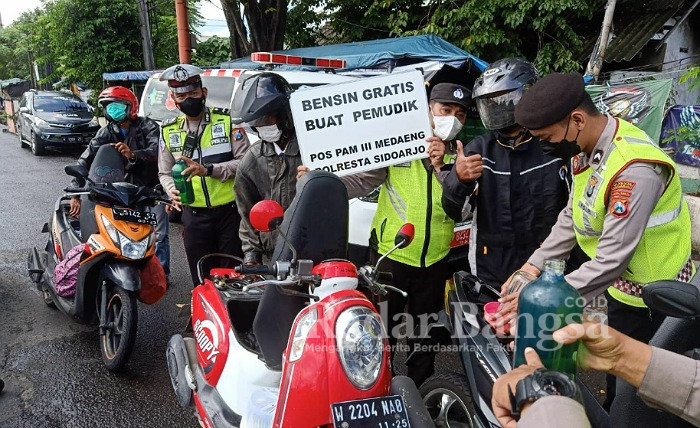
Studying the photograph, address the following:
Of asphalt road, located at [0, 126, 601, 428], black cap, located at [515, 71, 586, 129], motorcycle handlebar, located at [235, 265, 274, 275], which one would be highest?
black cap, located at [515, 71, 586, 129]

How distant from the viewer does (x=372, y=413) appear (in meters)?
1.70

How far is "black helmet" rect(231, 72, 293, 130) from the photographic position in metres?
2.73

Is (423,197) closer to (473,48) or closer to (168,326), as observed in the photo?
(168,326)

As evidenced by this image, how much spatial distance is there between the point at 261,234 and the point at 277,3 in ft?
31.6

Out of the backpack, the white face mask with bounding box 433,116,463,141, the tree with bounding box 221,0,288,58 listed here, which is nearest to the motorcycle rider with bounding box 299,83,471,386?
the white face mask with bounding box 433,116,463,141

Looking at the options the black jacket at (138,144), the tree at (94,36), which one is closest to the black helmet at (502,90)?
the black jacket at (138,144)

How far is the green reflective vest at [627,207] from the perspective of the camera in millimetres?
1891

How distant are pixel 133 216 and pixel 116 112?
4.11ft

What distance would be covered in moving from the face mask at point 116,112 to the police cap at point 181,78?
1.02 meters

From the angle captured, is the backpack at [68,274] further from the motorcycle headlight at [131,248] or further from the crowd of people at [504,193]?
the crowd of people at [504,193]

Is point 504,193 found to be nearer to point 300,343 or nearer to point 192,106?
point 300,343

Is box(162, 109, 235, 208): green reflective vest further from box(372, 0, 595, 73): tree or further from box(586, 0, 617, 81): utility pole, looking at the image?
box(372, 0, 595, 73): tree

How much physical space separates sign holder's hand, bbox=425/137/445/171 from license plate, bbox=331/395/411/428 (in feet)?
4.26

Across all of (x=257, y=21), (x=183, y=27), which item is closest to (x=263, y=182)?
(x=183, y=27)
